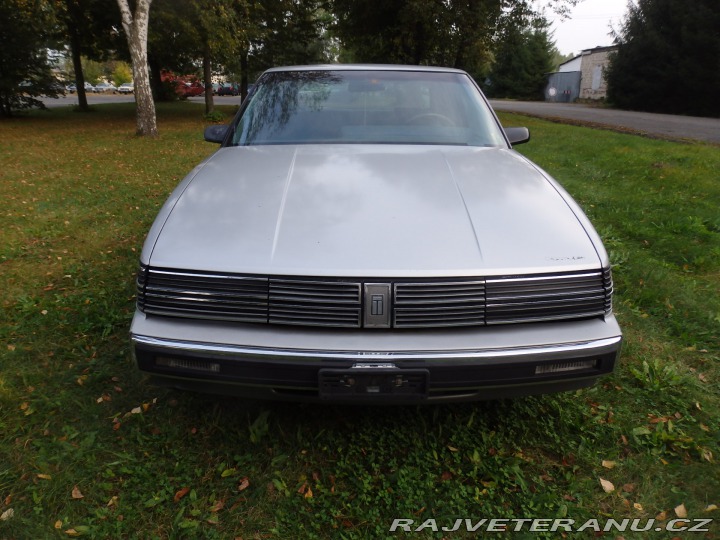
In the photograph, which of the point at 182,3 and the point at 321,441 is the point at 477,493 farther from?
the point at 182,3

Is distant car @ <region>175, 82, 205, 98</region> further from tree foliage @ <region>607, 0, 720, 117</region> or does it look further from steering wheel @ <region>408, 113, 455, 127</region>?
steering wheel @ <region>408, 113, 455, 127</region>

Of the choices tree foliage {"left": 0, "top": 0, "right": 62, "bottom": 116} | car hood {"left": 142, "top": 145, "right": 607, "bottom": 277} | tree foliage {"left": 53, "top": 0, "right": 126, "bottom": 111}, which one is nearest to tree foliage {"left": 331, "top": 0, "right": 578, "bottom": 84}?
tree foliage {"left": 53, "top": 0, "right": 126, "bottom": 111}

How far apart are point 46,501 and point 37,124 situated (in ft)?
62.5

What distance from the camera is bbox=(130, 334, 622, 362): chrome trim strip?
1.92 m

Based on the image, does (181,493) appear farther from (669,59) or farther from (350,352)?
(669,59)

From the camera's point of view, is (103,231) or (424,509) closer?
(424,509)

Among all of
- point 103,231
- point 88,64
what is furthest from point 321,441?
point 88,64

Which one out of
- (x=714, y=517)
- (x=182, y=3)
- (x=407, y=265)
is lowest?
(x=714, y=517)

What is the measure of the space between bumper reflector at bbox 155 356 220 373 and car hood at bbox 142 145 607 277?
0.35 metres

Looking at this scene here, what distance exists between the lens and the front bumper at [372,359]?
1.93 metres

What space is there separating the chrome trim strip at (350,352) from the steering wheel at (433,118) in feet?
6.11

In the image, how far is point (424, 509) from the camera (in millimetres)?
2107

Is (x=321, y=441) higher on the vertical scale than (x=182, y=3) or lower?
lower

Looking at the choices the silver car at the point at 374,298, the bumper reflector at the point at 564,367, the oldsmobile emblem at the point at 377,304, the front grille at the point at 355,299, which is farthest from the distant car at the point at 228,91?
the bumper reflector at the point at 564,367
